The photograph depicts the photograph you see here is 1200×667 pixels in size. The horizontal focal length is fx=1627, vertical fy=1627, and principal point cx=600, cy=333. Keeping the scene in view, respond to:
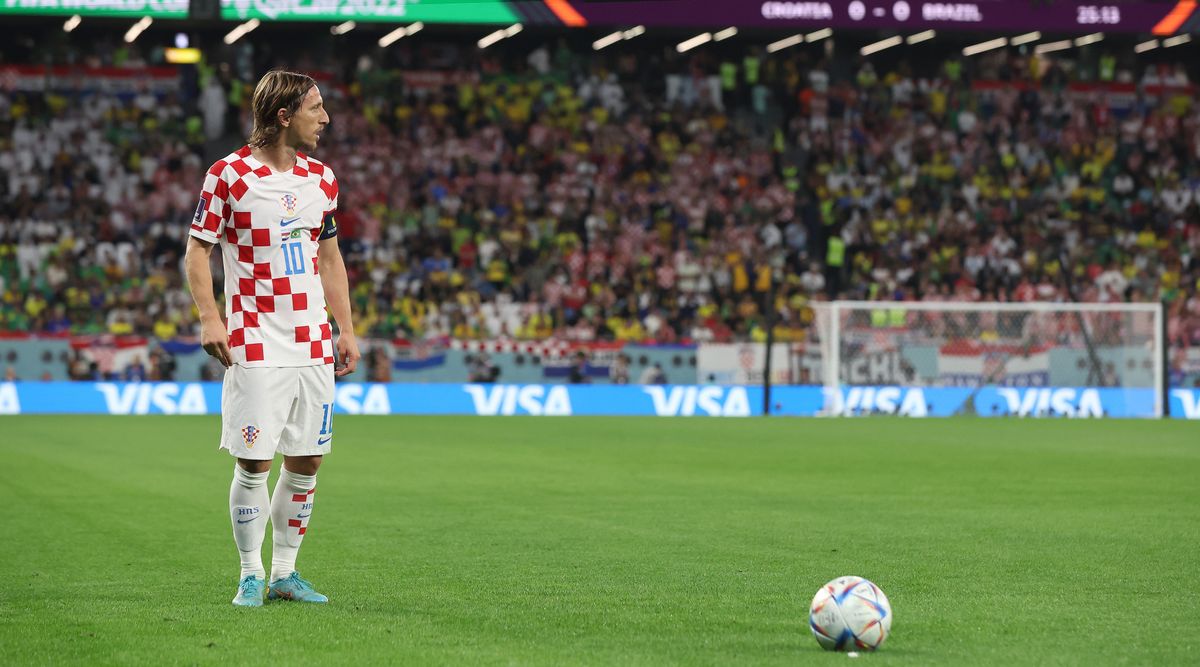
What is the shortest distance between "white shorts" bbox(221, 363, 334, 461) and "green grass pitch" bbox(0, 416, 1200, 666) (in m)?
0.61

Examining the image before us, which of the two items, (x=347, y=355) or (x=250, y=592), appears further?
(x=347, y=355)

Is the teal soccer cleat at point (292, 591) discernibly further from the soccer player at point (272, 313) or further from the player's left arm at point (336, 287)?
the player's left arm at point (336, 287)

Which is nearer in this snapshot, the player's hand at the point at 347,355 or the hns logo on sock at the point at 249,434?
the hns logo on sock at the point at 249,434

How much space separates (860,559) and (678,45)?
91.8 feet

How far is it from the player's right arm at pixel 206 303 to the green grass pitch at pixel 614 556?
0.97m

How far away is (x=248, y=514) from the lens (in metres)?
6.18

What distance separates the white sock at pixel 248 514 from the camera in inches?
243

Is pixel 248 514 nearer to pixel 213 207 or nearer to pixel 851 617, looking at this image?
pixel 213 207

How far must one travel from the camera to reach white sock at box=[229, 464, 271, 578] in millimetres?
6168

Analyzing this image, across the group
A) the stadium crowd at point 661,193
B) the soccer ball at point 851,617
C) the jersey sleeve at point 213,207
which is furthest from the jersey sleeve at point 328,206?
the stadium crowd at point 661,193

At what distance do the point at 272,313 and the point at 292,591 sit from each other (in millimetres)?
1074

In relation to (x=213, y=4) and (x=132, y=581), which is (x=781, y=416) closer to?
(x=213, y=4)

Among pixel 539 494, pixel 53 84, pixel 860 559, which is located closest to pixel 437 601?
pixel 860 559

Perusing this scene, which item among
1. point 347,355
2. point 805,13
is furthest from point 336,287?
point 805,13
